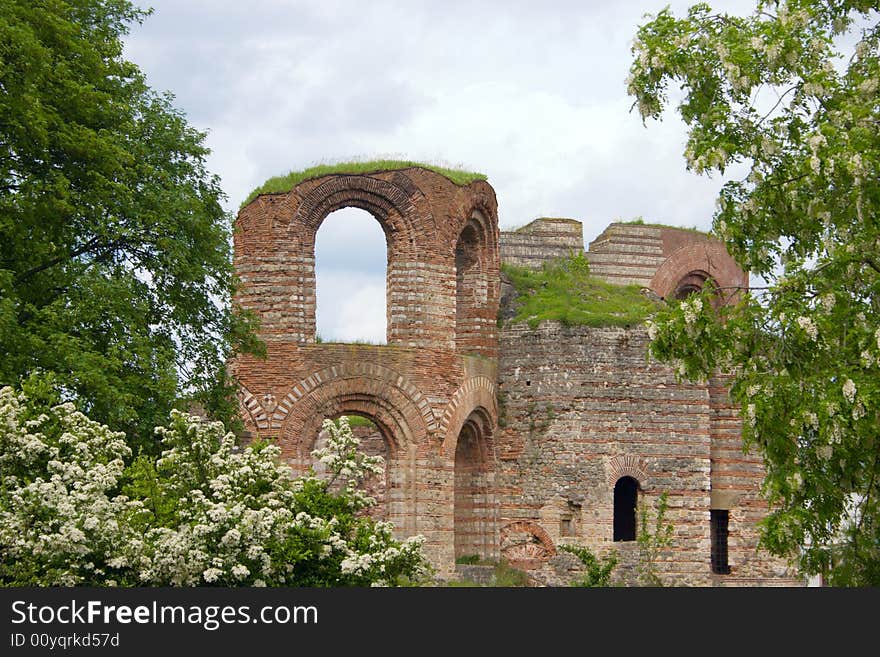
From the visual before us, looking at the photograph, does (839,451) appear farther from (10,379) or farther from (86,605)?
(10,379)

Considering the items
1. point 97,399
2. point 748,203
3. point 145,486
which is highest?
point 748,203

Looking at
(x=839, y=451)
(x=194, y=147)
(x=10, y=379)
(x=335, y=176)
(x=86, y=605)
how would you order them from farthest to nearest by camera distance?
(x=335, y=176) → (x=194, y=147) → (x=10, y=379) → (x=839, y=451) → (x=86, y=605)

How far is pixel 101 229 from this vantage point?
19.8 m

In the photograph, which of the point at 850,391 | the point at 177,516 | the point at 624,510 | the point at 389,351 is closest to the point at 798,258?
the point at 850,391

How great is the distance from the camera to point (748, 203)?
15781mm

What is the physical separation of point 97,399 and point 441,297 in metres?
9.60

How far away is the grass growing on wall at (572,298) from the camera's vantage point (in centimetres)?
2833

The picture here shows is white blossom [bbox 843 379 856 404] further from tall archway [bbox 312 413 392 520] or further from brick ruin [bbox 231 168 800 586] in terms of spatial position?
tall archway [bbox 312 413 392 520]

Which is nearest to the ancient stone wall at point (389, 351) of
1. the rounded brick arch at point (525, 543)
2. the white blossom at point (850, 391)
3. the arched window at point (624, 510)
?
the rounded brick arch at point (525, 543)

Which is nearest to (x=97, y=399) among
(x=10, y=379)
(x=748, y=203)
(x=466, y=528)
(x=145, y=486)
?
(x=10, y=379)

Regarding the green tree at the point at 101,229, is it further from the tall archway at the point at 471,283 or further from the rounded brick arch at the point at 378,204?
the tall archway at the point at 471,283

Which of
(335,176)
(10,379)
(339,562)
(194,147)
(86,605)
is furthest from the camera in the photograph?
(335,176)

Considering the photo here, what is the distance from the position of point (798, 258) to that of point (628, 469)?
12.3 meters

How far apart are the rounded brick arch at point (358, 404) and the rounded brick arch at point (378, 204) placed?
2.55m
